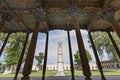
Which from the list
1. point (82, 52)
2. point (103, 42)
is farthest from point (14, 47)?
point (82, 52)

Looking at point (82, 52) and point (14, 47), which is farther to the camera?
point (14, 47)

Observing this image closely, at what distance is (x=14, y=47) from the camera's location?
3878 centimetres

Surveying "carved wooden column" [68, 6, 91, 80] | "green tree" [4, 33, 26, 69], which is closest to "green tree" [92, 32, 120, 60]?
"green tree" [4, 33, 26, 69]

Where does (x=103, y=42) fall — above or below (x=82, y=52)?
above

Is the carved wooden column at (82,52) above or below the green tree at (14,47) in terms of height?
below

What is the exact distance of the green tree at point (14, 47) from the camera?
122 ft

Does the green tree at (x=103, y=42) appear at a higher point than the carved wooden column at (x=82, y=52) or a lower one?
higher

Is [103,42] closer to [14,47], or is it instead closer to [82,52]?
[14,47]

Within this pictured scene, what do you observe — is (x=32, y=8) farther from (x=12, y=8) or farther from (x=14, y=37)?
(x=14, y=37)

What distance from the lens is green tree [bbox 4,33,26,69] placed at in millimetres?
37156

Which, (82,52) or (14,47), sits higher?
(14,47)

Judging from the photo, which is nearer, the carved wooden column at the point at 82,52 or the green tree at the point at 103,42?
the carved wooden column at the point at 82,52

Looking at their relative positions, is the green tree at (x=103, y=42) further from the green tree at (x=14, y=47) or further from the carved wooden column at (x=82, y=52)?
the carved wooden column at (x=82, y=52)

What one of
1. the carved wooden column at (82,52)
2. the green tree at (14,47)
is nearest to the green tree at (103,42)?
the green tree at (14,47)
